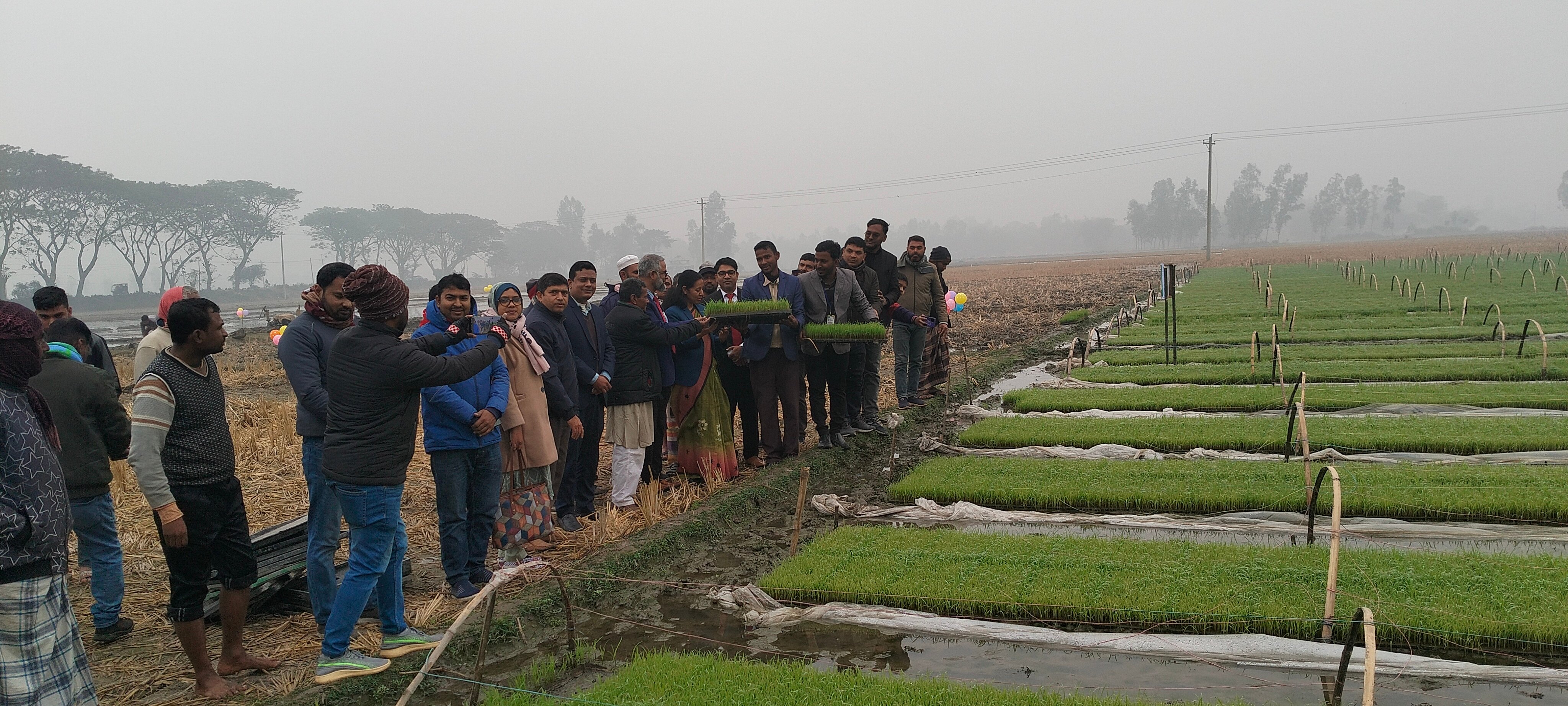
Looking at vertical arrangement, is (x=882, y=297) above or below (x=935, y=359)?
above

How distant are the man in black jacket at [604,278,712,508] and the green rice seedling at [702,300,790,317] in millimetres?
619

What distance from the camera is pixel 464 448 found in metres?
5.42

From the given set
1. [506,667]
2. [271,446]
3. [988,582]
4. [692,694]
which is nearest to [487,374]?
[506,667]

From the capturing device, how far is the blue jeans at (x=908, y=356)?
11.9 metres

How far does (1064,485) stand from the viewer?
26.1ft

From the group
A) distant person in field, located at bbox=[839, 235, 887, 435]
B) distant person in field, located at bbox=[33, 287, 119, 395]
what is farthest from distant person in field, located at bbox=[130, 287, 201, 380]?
distant person in field, located at bbox=[839, 235, 887, 435]

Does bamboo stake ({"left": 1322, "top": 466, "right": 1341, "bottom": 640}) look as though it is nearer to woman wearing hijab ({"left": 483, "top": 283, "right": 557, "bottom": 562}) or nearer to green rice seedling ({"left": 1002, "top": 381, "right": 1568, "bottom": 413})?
woman wearing hijab ({"left": 483, "top": 283, "right": 557, "bottom": 562})

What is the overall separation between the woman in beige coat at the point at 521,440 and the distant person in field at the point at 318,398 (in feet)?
3.58

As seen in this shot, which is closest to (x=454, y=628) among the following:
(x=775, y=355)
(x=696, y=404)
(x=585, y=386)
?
(x=585, y=386)

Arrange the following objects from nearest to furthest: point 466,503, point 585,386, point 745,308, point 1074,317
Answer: point 466,503, point 585,386, point 745,308, point 1074,317

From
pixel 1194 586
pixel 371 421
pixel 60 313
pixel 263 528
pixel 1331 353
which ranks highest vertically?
pixel 60 313

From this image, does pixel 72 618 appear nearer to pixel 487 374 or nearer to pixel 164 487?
pixel 164 487

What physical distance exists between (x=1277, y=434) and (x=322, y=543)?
346 inches

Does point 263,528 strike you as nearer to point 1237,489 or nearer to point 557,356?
point 557,356
